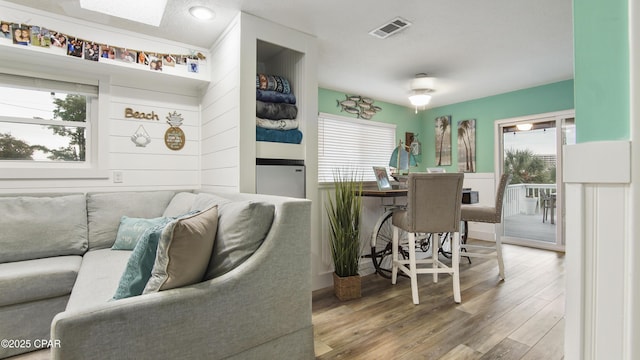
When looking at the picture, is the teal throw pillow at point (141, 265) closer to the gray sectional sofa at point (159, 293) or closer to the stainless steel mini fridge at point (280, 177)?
the gray sectional sofa at point (159, 293)

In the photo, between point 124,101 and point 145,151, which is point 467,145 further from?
point 124,101

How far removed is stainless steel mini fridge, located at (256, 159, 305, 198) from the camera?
7.77 feet

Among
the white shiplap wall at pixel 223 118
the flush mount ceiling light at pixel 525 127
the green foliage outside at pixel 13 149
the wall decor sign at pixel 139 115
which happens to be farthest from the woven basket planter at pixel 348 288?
the flush mount ceiling light at pixel 525 127

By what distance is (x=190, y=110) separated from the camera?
301cm

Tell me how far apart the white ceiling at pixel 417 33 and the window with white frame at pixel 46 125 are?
2.06 feet

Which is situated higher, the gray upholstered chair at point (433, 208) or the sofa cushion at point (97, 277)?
the gray upholstered chair at point (433, 208)

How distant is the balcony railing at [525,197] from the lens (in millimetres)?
4293

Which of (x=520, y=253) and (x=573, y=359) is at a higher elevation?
(x=573, y=359)

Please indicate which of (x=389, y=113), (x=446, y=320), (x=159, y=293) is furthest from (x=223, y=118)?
(x=389, y=113)

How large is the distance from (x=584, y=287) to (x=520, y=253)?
4063 millimetres

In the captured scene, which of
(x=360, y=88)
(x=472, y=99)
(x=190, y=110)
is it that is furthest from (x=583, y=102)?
(x=472, y=99)

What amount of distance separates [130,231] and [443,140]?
4844 mm

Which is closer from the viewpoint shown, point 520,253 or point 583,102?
point 583,102

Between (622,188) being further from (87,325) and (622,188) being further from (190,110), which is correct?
(190,110)
